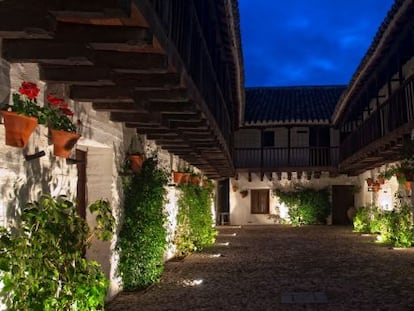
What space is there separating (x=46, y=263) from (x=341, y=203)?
25.6m

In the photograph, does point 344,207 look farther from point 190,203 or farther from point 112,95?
point 112,95

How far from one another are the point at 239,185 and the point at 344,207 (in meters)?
5.72

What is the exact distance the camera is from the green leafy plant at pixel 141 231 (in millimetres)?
8508

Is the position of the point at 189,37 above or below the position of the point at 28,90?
above

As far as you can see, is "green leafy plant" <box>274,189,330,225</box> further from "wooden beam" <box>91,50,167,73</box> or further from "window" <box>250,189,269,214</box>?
"wooden beam" <box>91,50,167,73</box>

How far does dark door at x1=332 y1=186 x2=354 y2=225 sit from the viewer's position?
93.2ft

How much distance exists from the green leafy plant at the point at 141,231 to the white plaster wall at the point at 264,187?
20.0 meters

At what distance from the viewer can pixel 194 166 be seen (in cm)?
1797

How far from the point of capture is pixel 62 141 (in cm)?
533

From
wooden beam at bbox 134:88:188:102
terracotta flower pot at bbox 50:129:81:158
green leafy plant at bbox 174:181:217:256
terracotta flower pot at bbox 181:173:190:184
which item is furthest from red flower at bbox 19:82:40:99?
green leafy plant at bbox 174:181:217:256

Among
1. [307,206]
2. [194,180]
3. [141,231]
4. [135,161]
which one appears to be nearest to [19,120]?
[135,161]

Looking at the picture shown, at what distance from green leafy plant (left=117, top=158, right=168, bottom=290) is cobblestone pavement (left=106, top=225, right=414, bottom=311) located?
11.4 inches

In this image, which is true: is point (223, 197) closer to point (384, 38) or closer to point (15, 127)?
point (384, 38)

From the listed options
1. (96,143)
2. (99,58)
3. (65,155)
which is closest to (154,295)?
(96,143)
